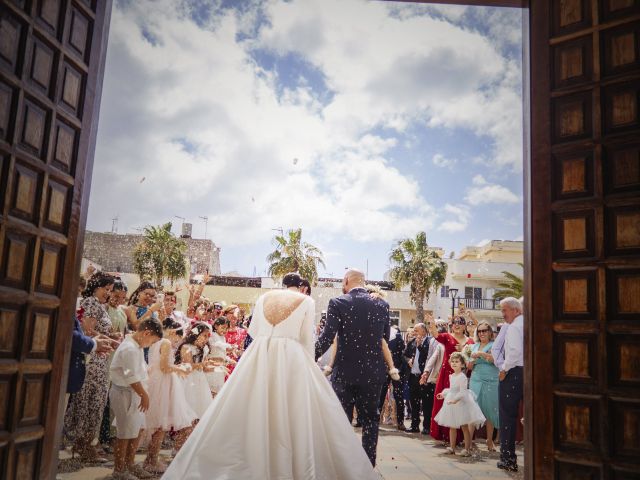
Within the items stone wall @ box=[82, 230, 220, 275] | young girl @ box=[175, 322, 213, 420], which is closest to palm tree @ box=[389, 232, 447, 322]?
stone wall @ box=[82, 230, 220, 275]

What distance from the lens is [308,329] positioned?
518cm

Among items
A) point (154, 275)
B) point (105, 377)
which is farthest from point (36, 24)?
point (154, 275)

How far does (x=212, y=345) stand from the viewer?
7.48m

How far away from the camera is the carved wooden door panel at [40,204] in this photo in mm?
3027

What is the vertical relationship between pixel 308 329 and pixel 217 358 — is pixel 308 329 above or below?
above

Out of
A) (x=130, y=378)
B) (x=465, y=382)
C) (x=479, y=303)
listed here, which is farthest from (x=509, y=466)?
(x=479, y=303)

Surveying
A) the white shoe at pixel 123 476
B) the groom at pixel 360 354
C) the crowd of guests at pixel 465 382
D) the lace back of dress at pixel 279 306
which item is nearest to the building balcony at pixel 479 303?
the crowd of guests at pixel 465 382

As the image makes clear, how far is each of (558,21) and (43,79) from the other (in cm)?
356

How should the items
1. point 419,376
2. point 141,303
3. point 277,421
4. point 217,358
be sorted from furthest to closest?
1. point 419,376
2. point 141,303
3. point 217,358
4. point 277,421

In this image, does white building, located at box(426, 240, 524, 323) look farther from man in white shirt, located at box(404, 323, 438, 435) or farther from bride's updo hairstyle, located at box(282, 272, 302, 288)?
bride's updo hairstyle, located at box(282, 272, 302, 288)

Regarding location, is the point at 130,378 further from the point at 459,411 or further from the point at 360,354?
the point at 459,411

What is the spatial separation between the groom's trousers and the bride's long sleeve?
2.23 ft

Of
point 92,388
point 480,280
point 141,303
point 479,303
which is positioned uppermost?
point 480,280

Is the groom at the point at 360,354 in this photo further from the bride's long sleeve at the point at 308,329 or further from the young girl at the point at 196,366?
the young girl at the point at 196,366
